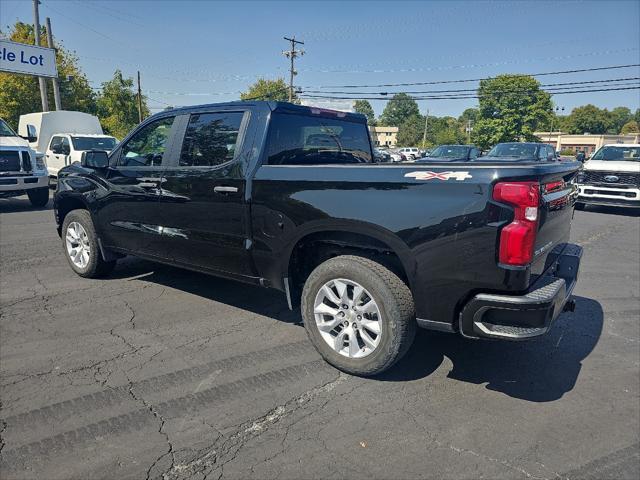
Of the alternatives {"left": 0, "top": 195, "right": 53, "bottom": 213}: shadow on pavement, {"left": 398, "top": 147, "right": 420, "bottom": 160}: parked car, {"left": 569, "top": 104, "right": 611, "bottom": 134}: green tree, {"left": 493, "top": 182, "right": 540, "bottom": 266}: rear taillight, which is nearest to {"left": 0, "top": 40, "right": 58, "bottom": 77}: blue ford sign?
{"left": 0, "top": 195, "right": 53, "bottom": 213}: shadow on pavement

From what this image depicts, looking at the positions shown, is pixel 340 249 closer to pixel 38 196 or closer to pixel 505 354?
pixel 505 354

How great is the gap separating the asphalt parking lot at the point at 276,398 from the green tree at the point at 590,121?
408ft

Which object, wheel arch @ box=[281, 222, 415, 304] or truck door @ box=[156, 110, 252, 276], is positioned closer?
wheel arch @ box=[281, 222, 415, 304]

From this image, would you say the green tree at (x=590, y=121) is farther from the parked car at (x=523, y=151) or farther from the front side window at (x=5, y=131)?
the front side window at (x=5, y=131)

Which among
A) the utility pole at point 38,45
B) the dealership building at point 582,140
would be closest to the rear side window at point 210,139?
the utility pole at point 38,45

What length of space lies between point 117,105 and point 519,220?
48.6m

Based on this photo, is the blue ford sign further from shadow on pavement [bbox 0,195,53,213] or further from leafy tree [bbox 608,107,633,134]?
leafy tree [bbox 608,107,633,134]

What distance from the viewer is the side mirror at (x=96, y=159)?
4.84 metres

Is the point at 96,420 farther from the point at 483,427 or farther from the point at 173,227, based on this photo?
the point at 483,427

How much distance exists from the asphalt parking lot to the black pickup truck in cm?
43

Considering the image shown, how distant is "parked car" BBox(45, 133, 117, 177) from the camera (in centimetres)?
Answer: 1559

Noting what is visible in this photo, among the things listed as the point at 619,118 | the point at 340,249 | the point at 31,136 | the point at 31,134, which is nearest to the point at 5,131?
the point at 31,136

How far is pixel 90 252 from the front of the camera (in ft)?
17.4

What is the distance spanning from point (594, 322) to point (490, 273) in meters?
2.56
